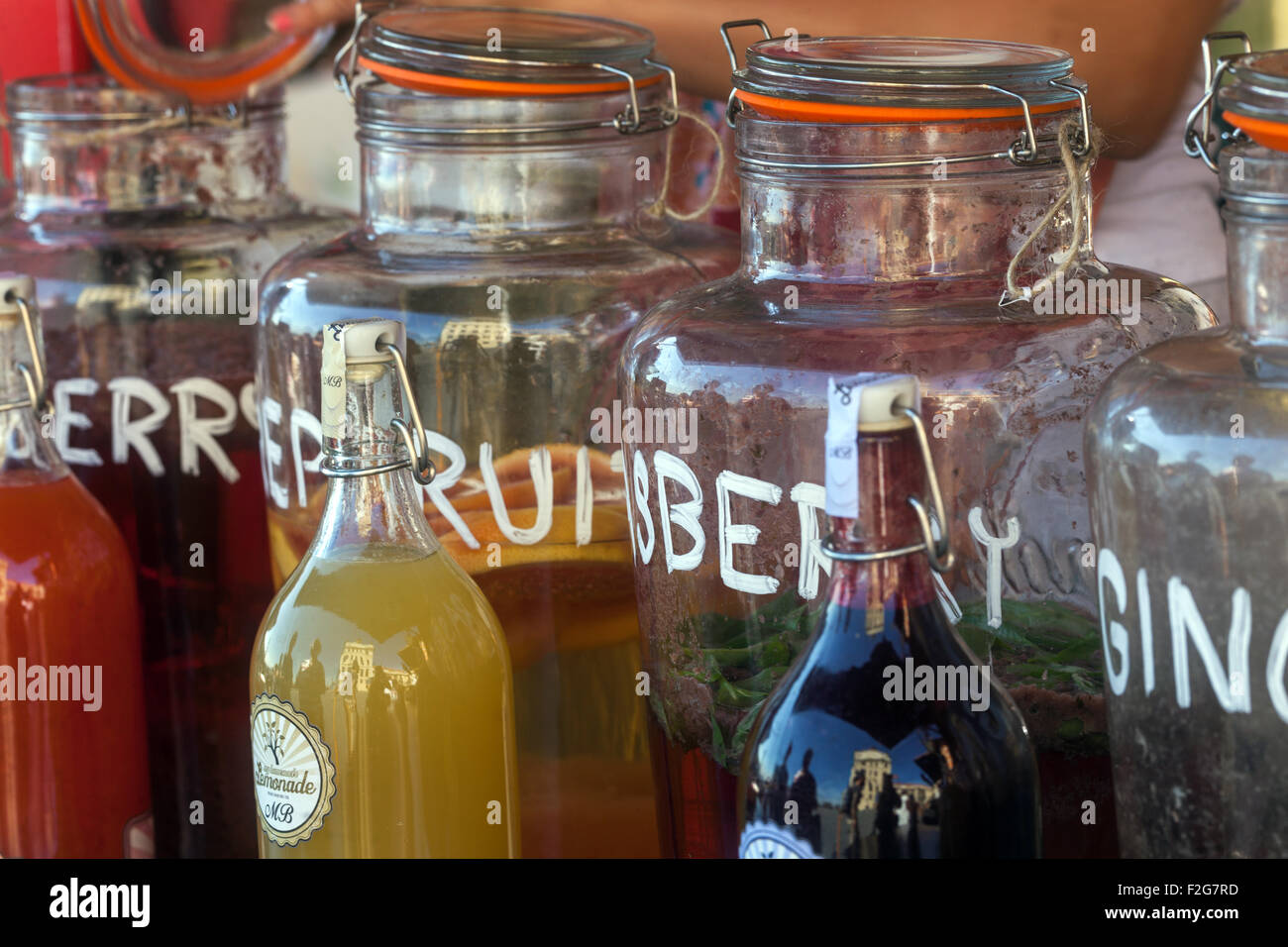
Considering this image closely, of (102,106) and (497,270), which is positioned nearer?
(497,270)

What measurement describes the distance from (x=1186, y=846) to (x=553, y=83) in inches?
18.3

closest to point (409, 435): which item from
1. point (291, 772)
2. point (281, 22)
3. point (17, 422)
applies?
point (291, 772)

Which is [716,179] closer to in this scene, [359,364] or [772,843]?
[359,364]

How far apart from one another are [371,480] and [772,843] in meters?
0.23

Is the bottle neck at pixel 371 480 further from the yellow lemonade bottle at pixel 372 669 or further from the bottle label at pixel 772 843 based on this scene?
the bottle label at pixel 772 843

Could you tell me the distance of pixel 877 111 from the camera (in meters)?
0.61

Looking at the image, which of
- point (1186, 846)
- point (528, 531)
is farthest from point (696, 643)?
point (1186, 846)

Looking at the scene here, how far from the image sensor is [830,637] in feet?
1.70

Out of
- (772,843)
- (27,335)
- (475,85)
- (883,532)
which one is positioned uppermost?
(475,85)

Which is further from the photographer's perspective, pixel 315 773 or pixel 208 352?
pixel 208 352

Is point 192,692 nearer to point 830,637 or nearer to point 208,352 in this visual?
point 208,352

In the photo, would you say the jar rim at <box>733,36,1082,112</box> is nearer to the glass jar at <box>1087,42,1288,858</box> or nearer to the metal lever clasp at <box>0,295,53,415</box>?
the glass jar at <box>1087,42,1288,858</box>

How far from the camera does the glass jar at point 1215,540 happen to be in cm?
51
